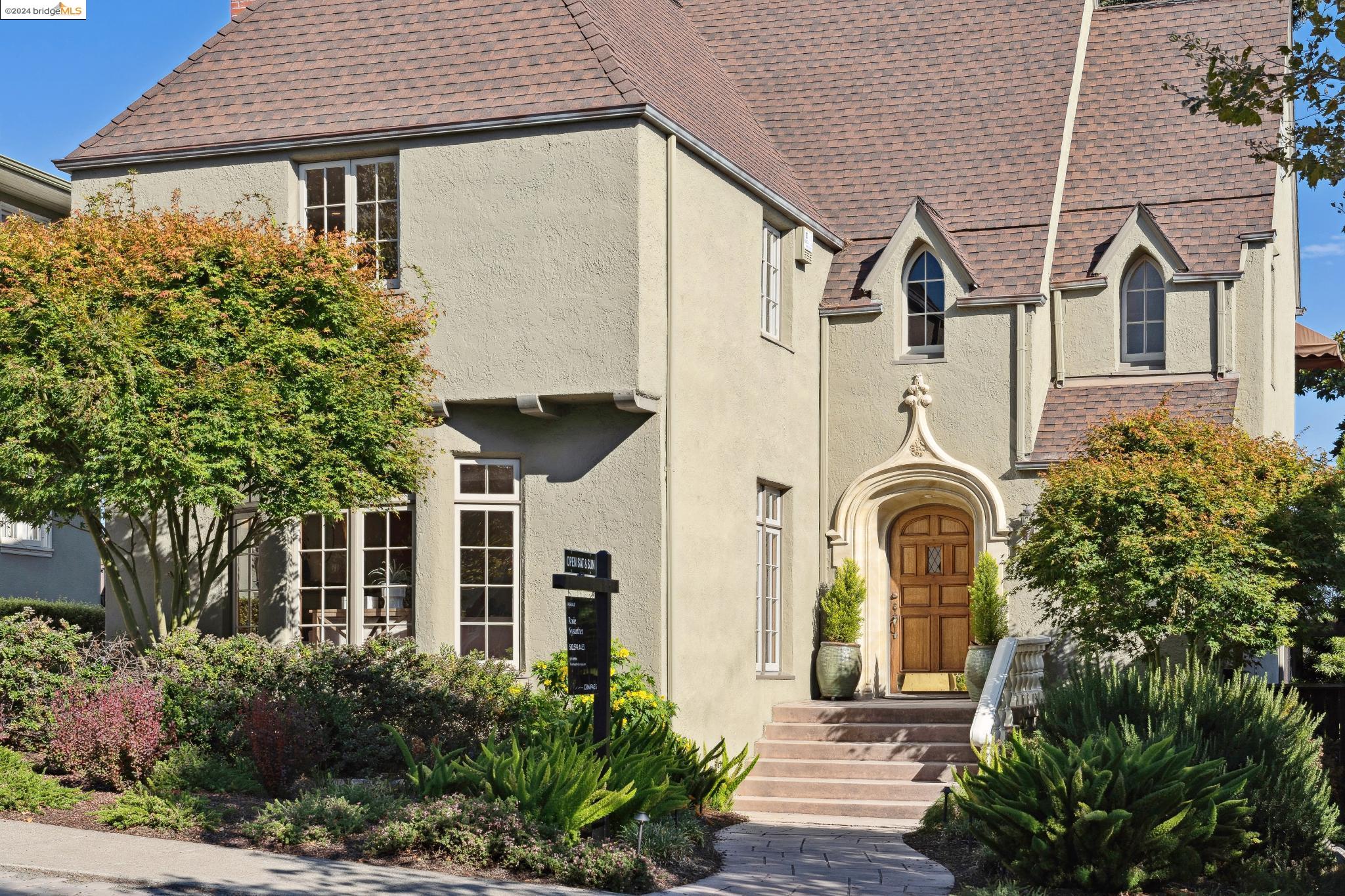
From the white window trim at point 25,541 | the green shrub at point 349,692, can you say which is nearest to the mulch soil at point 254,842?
the green shrub at point 349,692

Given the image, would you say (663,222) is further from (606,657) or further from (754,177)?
(606,657)

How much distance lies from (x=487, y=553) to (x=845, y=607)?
485cm

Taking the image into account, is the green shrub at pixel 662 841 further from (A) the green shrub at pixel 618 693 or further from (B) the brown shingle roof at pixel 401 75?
(B) the brown shingle roof at pixel 401 75

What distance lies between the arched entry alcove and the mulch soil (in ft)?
24.3

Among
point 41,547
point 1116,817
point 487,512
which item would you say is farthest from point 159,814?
point 41,547

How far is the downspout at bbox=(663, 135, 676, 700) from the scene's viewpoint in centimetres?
1431

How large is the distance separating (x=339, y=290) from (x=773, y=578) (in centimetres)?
629

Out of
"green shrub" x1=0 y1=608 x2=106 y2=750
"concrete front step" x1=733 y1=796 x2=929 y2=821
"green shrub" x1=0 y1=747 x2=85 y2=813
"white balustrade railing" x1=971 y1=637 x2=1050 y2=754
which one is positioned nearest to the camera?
"green shrub" x1=0 y1=747 x2=85 y2=813

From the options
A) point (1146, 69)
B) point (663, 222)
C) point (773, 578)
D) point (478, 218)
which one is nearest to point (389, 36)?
point (478, 218)

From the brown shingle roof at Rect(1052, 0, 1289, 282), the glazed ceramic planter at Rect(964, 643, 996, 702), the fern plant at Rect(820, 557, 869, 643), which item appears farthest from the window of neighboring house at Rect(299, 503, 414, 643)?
the brown shingle roof at Rect(1052, 0, 1289, 282)

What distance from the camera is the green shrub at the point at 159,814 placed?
10.4 meters

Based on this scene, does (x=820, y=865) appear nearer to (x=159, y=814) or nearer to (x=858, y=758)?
(x=858, y=758)

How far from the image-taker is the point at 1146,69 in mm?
20656

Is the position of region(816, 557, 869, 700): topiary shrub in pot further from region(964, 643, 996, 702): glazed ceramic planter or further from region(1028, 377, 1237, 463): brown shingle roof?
region(1028, 377, 1237, 463): brown shingle roof
